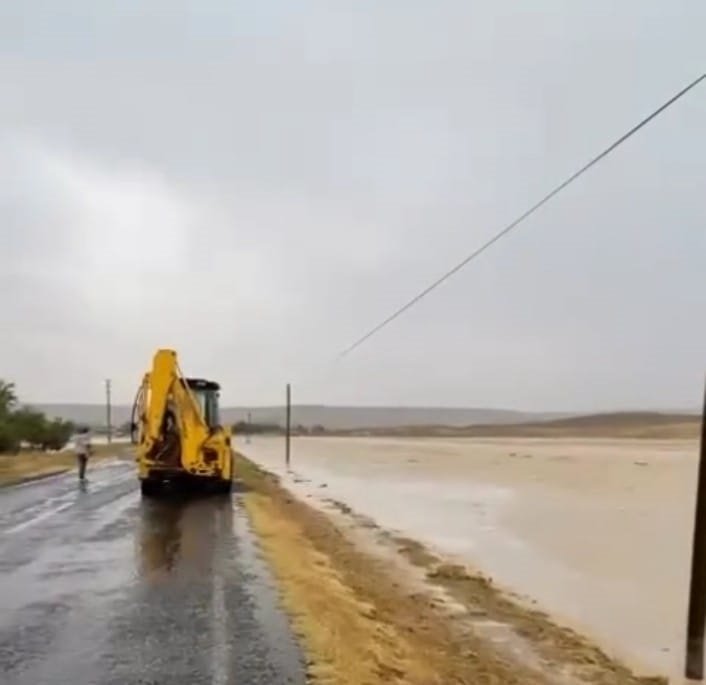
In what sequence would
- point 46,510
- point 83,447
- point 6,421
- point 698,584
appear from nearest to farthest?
point 698,584 < point 46,510 < point 83,447 < point 6,421

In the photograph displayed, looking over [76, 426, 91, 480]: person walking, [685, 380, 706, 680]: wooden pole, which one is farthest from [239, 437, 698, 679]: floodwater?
[76, 426, 91, 480]: person walking

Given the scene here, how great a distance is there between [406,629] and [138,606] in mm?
2635

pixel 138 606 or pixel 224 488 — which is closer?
pixel 138 606

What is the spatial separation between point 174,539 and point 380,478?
119ft

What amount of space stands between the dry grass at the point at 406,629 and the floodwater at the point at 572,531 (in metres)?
0.71

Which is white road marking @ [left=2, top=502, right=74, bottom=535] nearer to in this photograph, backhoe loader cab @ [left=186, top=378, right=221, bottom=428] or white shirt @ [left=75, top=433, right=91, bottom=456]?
backhoe loader cab @ [left=186, top=378, right=221, bottom=428]

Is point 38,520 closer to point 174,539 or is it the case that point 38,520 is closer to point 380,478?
point 174,539

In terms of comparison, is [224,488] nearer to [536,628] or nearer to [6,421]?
[536,628]

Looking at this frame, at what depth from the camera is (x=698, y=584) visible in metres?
6.59

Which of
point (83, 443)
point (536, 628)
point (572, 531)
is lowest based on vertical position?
point (572, 531)

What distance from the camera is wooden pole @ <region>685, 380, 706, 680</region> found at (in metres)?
6.40

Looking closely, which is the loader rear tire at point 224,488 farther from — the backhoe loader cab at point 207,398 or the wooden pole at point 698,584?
the wooden pole at point 698,584

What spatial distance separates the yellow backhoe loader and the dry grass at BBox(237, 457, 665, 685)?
9.25 meters

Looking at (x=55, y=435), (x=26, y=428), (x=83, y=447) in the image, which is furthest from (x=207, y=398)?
(x=55, y=435)
